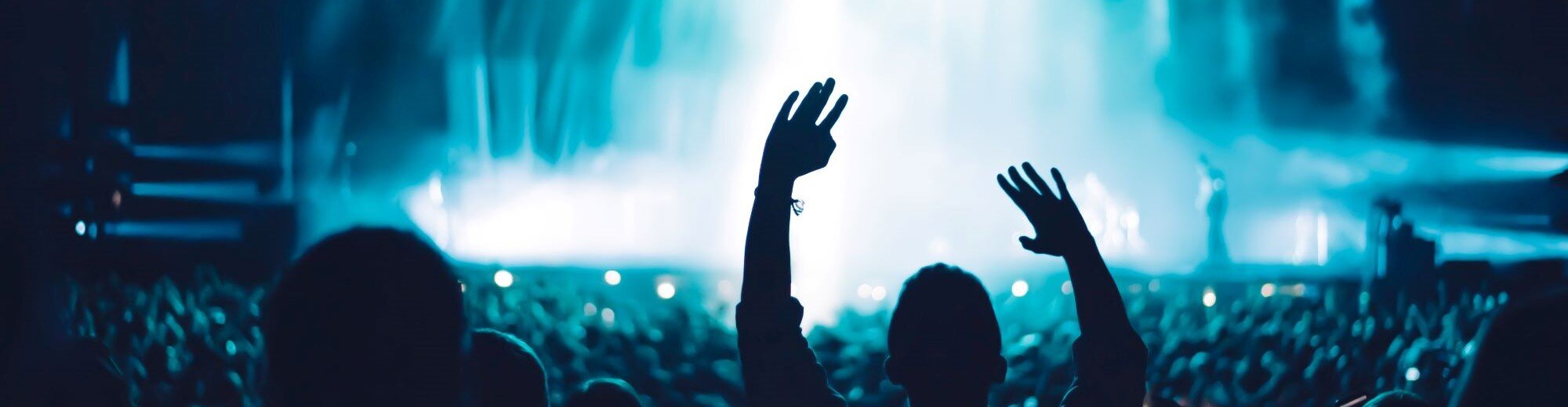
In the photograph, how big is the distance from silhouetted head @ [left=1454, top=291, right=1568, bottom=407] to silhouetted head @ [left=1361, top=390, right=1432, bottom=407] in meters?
0.55

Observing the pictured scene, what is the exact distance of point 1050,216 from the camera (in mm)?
1577

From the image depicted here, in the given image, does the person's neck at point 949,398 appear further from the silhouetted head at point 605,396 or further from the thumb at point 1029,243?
the silhouetted head at point 605,396

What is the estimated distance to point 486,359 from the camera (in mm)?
1399

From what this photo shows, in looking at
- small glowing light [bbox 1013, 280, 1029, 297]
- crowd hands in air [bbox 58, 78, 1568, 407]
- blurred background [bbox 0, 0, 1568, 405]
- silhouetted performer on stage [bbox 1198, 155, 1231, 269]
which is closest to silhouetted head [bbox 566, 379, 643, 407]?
crowd hands in air [bbox 58, 78, 1568, 407]

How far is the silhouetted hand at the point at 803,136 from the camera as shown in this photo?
1489 millimetres

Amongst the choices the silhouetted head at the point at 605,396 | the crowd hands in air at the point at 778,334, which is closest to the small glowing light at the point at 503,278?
the crowd hands in air at the point at 778,334

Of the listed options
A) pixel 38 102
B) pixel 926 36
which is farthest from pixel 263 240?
pixel 926 36

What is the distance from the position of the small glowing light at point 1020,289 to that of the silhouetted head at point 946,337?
31.0 ft

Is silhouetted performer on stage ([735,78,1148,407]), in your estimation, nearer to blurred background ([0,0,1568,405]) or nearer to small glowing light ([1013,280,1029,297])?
blurred background ([0,0,1568,405])

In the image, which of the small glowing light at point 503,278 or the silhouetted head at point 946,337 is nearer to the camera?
the silhouetted head at point 946,337

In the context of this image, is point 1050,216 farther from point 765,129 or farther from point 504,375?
point 765,129

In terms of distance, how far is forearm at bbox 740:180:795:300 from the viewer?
1415mm

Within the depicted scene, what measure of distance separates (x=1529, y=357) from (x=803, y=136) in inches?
35.5

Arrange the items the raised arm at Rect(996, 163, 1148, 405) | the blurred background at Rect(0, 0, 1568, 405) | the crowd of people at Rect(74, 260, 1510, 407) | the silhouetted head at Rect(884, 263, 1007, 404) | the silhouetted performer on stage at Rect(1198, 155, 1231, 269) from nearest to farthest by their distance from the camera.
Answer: the silhouetted head at Rect(884, 263, 1007, 404) < the raised arm at Rect(996, 163, 1148, 405) < the crowd of people at Rect(74, 260, 1510, 407) < the blurred background at Rect(0, 0, 1568, 405) < the silhouetted performer on stage at Rect(1198, 155, 1231, 269)
